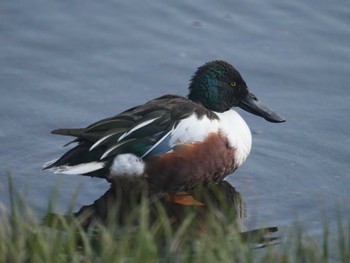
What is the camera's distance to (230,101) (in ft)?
24.5

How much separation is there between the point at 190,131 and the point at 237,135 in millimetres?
383

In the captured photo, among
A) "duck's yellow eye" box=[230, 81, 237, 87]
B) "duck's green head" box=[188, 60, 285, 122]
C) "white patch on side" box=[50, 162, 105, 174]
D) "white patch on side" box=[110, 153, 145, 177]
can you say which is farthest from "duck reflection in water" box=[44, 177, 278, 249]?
"duck's yellow eye" box=[230, 81, 237, 87]

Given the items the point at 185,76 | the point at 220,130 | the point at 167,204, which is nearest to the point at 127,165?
the point at 167,204

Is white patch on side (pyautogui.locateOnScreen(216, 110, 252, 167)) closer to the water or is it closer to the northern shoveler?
the northern shoveler

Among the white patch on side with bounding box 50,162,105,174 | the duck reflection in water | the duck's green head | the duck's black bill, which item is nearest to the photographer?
the duck reflection in water

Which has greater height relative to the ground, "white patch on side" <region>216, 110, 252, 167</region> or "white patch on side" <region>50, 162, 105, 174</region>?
"white patch on side" <region>216, 110, 252, 167</region>

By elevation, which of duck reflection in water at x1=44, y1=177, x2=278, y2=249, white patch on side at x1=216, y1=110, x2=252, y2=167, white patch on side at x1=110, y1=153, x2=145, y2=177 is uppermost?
white patch on side at x1=216, y1=110, x2=252, y2=167

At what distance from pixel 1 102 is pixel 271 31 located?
2630 mm

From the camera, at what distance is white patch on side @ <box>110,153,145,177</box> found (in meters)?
6.82

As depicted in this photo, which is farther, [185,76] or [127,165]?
[185,76]

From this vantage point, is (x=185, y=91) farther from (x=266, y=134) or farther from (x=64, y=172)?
(x=64, y=172)

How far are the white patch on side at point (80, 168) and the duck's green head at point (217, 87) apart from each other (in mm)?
994

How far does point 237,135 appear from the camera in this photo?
279 inches

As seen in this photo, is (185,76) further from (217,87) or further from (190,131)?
(190,131)
